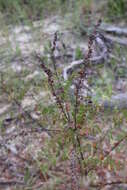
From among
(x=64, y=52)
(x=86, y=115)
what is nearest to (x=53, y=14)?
(x=64, y=52)

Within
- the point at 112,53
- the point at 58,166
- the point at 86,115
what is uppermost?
the point at 86,115

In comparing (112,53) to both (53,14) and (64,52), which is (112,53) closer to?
(64,52)

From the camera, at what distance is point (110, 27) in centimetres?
477

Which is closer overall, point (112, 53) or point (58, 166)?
point (58, 166)

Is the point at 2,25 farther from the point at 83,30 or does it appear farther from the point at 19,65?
the point at 83,30

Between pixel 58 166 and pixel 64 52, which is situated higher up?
pixel 64 52

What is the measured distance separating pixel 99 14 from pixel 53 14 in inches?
27.3

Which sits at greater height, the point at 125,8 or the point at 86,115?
the point at 86,115

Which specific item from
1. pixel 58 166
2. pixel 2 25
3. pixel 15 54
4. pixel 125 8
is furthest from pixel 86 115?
pixel 125 8

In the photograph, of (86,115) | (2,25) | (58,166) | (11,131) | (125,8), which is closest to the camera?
(86,115)

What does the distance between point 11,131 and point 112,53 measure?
5.20ft

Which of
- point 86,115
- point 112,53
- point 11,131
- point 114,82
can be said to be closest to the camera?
point 86,115

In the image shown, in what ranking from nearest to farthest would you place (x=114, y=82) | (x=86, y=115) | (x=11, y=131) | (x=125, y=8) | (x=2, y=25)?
(x=86, y=115) → (x=11, y=131) → (x=114, y=82) → (x=2, y=25) → (x=125, y=8)

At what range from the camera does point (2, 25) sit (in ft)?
15.1
